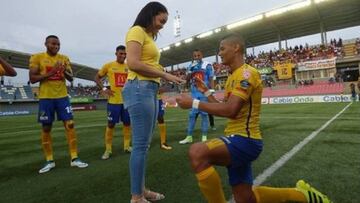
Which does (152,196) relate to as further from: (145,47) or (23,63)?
(23,63)

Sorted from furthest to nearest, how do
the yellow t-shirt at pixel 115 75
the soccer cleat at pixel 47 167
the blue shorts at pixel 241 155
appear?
1. the yellow t-shirt at pixel 115 75
2. the soccer cleat at pixel 47 167
3. the blue shorts at pixel 241 155

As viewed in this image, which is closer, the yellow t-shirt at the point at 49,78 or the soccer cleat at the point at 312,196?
the soccer cleat at the point at 312,196

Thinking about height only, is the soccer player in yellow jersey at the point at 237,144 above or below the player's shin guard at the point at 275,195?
above

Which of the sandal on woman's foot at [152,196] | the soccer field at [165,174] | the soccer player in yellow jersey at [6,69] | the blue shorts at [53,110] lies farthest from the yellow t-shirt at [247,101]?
the blue shorts at [53,110]

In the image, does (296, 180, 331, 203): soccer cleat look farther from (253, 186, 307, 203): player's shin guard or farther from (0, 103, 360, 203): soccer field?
(0, 103, 360, 203): soccer field

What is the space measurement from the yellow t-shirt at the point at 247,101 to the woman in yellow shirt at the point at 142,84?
771mm

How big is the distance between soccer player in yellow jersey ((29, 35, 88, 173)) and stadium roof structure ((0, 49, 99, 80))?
40655 millimetres

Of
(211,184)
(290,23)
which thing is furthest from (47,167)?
(290,23)

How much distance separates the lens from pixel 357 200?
345 centimetres

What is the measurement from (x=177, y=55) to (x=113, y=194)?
58.2 meters

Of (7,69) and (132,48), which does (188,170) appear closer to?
(132,48)

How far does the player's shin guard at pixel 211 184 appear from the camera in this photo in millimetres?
2697

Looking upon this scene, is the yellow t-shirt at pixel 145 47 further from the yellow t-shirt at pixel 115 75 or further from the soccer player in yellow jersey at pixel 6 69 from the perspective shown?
the yellow t-shirt at pixel 115 75

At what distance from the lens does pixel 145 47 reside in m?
3.50
